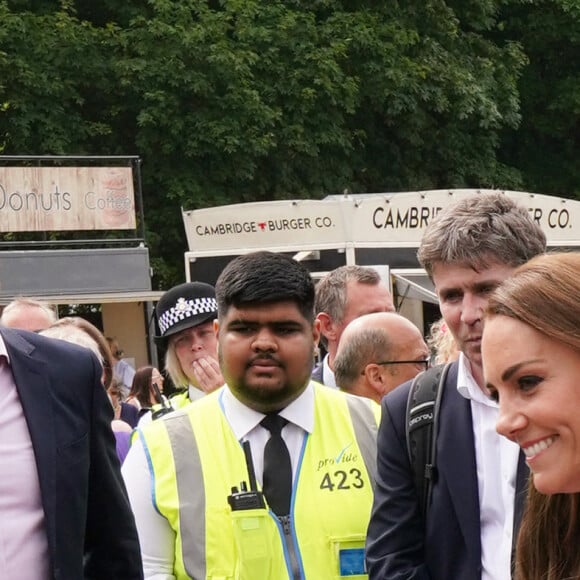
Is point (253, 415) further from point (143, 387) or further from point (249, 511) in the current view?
point (143, 387)

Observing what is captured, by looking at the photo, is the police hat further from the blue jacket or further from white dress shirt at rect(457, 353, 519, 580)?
white dress shirt at rect(457, 353, 519, 580)

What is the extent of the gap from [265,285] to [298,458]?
1.70ft

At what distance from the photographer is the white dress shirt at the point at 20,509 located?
9.97 ft

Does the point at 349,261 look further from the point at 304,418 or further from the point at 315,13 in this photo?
the point at 304,418

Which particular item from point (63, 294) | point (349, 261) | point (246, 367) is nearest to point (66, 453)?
point (246, 367)

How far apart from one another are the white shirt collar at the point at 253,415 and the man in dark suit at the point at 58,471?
19.5 inches

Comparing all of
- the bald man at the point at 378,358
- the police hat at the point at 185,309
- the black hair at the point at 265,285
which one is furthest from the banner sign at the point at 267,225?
the black hair at the point at 265,285

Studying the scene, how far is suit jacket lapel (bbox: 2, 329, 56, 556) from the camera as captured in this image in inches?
120

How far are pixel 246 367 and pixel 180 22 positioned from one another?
17740 millimetres

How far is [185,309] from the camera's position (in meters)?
5.39

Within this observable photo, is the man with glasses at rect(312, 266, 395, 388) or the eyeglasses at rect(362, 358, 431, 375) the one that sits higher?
the man with glasses at rect(312, 266, 395, 388)

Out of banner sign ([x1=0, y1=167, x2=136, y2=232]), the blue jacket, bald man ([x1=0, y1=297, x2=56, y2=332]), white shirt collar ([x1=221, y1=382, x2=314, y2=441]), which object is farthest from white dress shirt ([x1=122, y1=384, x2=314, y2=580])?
banner sign ([x1=0, y1=167, x2=136, y2=232])

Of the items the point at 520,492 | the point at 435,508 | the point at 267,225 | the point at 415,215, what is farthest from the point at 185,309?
the point at 267,225

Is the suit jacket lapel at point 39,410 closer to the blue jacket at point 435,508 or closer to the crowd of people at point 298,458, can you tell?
the crowd of people at point 298,458
